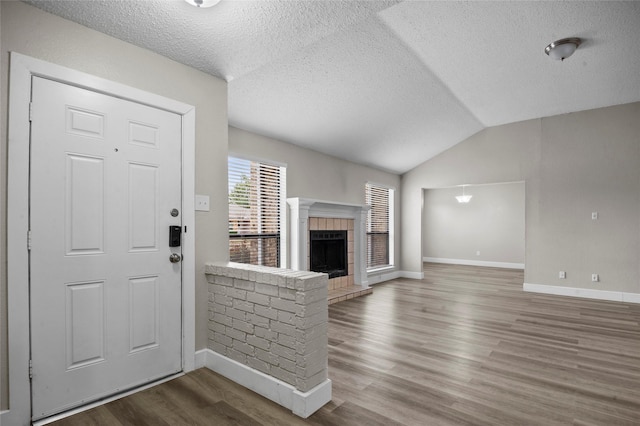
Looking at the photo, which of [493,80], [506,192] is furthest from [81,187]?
[506,192]

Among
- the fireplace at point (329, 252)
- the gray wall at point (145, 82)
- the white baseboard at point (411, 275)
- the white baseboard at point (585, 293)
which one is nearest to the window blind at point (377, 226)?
the white baseboard at point (411, 275)

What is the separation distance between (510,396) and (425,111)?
12.7ft

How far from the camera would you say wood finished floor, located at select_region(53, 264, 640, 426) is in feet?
6.53

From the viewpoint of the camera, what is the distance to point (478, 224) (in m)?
9.55

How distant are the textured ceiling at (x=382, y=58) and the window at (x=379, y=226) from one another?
5.03 feet

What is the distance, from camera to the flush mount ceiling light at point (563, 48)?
3346 mm

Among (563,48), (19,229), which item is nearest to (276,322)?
(19,229)

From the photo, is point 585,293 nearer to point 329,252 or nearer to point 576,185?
point 576,185

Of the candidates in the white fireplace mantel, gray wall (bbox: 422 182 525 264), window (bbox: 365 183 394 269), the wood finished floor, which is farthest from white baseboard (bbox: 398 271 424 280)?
gray wall (bbox: 422 182 525 264)

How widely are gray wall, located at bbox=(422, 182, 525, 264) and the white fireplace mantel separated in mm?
5070

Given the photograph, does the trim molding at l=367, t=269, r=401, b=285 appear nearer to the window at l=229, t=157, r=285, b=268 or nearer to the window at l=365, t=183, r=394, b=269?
the window at l=365, t=183, r=394, b=269

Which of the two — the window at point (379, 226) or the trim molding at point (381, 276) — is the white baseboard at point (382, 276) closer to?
the trim molding at point (381, 276)

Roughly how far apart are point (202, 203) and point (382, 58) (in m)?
2.43

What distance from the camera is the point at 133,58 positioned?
230 cm
